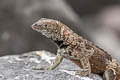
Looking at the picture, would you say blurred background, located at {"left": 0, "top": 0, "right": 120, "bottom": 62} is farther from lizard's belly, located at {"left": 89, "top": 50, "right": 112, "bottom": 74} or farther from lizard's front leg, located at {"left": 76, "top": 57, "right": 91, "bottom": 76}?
lizard's front leg, located at {"left": 76, "top": 57, "right": 91, "bottom": 76}

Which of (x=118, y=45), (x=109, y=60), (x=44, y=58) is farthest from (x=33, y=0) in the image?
(x=109, y=60)

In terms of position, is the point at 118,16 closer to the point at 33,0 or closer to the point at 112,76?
the point at 33,0

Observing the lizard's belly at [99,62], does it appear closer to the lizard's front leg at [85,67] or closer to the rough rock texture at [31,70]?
the rough rock texture at [31,70]

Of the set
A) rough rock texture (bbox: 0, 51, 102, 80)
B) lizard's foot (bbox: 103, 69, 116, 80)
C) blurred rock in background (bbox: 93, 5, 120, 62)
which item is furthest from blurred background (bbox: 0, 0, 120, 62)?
lizard's foot (bbox: 103, 69, 116, 80)

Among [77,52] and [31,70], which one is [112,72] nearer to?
[77,52]

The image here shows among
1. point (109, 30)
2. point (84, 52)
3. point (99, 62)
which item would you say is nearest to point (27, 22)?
point (109, 30)

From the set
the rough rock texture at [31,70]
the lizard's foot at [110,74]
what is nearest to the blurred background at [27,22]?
the rough rock texture at [31,70]

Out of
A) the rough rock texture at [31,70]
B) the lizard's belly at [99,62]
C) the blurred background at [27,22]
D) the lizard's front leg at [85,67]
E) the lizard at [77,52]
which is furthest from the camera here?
the blurred background at [27,22]
